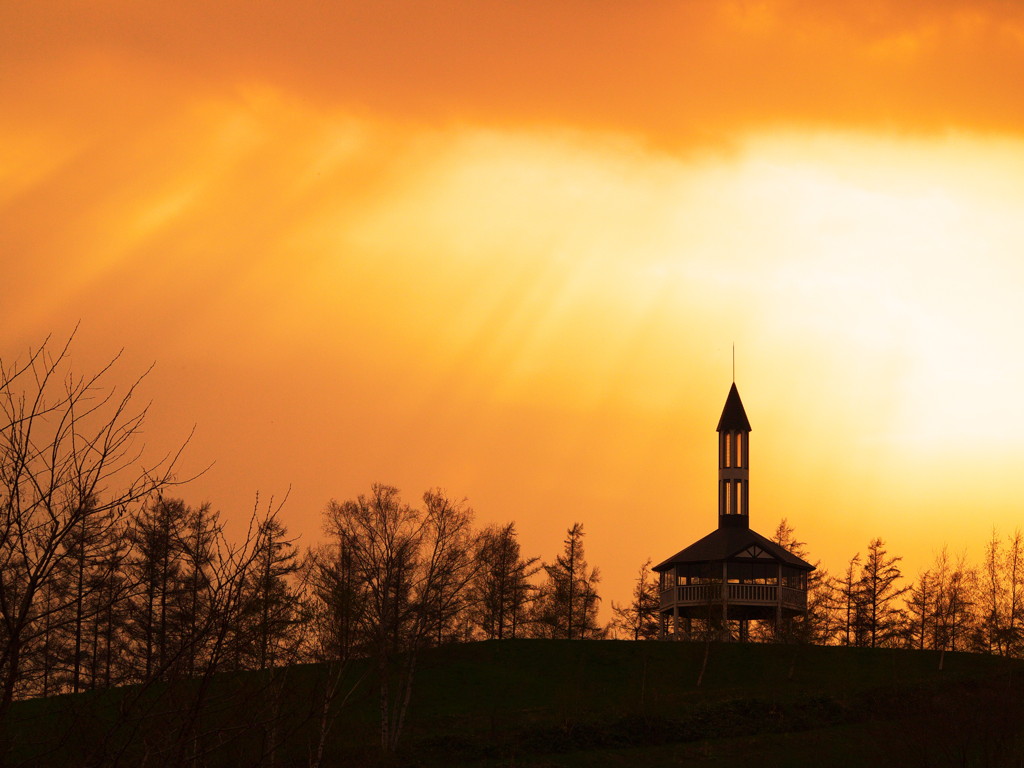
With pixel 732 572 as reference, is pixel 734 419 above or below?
above

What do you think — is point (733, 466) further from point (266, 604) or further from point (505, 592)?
point (266, 604)

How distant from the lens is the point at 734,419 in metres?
65.5

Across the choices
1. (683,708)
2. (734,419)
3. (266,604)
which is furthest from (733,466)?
(266,604)

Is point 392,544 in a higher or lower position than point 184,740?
higher

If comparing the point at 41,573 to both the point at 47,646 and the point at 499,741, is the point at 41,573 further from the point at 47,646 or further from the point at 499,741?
the point at 499,741

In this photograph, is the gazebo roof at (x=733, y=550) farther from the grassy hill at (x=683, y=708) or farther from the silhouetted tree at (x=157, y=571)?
the silhouetted tree at (x=157, y=571)

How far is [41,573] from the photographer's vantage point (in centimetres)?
814

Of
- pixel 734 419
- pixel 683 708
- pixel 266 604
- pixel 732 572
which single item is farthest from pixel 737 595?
pixel 266 604

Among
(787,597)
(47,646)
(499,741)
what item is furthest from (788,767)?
(47,646)

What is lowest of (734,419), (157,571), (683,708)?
(683,708)

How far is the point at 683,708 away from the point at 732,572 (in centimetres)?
1637

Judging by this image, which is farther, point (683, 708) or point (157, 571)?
point (683, 708)

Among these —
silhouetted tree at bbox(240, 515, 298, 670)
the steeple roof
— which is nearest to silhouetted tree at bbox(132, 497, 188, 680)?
silhouetted tree at bbox(240, 515, 298, 670)

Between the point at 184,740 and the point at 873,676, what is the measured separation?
47271 mm
